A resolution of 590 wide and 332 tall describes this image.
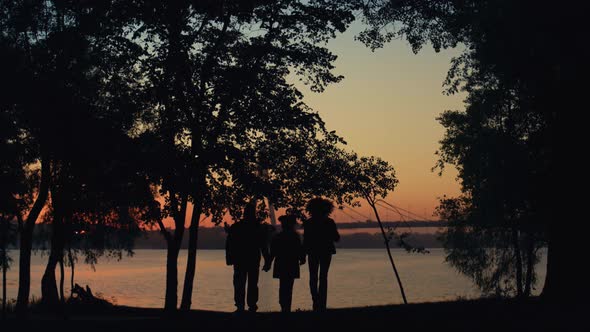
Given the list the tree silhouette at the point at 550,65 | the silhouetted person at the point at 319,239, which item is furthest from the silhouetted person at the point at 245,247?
the tree silhouette at the point at 550,65

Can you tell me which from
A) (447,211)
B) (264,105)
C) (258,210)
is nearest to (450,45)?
(264,105)

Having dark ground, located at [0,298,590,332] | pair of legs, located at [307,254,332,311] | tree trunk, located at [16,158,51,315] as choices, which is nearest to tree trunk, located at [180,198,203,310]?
tree trunk, located at [16,158,51,315]

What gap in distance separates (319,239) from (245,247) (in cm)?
148

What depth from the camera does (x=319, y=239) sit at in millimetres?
14961

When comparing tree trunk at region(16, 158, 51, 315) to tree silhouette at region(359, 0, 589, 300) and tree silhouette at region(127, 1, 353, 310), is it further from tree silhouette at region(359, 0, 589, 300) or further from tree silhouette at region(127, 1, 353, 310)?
tree silhouette at region(359, 0, 589, 300)

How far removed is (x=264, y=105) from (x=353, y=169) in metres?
6.47

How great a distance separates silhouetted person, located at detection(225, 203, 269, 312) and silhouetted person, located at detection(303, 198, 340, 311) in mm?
905

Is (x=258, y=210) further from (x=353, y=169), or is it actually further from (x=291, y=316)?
(x=291, y=316)

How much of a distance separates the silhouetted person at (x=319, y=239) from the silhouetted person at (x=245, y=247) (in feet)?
2.97

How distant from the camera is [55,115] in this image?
23.9 metres

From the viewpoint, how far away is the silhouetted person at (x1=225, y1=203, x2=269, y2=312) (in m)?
15.2

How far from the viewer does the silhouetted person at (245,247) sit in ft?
49.7

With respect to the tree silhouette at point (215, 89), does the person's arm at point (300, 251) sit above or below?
below

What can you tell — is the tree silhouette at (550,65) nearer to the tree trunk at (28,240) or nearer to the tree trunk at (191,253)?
the tree trunk at (191,253)
